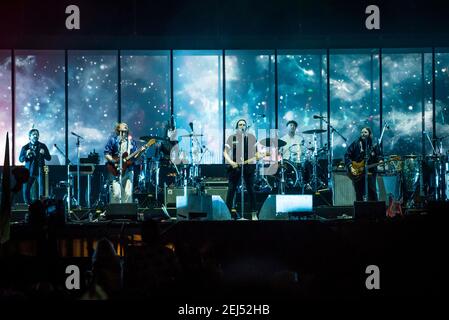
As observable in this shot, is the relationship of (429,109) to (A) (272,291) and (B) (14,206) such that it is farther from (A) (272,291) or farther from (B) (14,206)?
(A) (272,291)

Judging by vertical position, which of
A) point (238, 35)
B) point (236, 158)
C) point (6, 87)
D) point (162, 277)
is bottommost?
point (162, 277)

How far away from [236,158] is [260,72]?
674 centimetres

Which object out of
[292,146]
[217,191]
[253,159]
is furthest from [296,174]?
[253,159]

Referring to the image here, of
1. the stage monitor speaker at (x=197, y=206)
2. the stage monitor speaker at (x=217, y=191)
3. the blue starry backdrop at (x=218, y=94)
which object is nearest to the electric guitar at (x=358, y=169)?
the stage monitor speaker at (x=217, y=191)

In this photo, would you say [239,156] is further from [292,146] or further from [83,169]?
[83,169]

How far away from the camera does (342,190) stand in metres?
14.8

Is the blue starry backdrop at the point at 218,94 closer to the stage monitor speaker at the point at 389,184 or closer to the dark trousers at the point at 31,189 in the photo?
the dark trousers at the point at 31,189

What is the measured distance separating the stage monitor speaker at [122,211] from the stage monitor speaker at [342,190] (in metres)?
5.86

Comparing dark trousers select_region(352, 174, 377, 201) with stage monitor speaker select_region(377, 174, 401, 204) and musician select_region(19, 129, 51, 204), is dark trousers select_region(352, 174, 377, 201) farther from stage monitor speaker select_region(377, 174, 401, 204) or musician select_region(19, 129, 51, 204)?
musician select_region(19, 129, 51, 204)

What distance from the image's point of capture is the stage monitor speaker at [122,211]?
10.6 meters

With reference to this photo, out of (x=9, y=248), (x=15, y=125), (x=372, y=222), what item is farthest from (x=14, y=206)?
(x=372, y=222)

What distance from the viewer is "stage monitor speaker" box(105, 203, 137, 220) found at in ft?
34.8

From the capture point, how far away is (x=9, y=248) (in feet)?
28.3

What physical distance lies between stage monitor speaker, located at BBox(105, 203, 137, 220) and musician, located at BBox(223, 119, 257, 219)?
2.91 m
